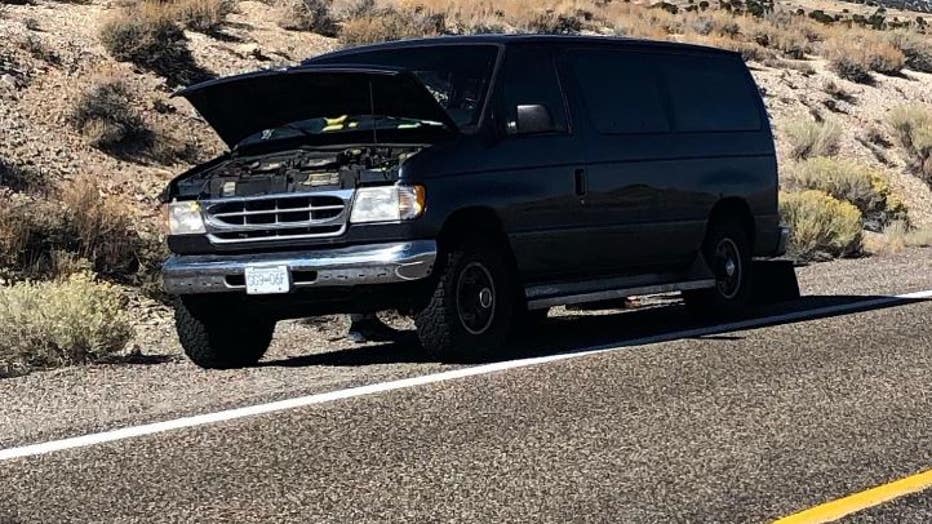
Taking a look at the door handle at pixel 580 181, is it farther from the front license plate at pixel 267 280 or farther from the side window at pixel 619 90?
the front license plate at pixel 267 280

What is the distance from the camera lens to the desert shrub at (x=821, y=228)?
19094mm

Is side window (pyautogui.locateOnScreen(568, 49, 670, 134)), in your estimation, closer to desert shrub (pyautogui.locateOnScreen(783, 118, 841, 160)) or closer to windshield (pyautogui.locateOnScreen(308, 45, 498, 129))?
windshield (pyautogui.locateOnScreen(308, 45, 498, 129))

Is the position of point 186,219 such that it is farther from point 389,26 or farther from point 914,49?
point 914,49

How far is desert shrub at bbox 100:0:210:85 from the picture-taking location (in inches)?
875

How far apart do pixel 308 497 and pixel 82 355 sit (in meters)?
4.93

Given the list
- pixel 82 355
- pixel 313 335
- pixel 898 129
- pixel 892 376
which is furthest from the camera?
pixel 898 129

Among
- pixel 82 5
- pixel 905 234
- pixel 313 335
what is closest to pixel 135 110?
pixel 82 5

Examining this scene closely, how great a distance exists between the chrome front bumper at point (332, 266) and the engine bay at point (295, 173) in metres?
0.39

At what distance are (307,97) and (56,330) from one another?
2395 millimetres

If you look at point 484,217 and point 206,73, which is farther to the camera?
point 206,73

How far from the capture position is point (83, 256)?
595 inches

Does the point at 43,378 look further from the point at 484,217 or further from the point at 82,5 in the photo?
the point at 82,5

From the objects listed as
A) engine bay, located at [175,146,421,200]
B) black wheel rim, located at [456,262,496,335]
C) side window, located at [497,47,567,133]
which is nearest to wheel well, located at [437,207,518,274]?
black wheel rim, located at [456,262,496,335]

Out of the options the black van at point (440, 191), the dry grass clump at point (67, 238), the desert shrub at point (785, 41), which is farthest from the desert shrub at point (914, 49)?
the black van at point (440, 191)
